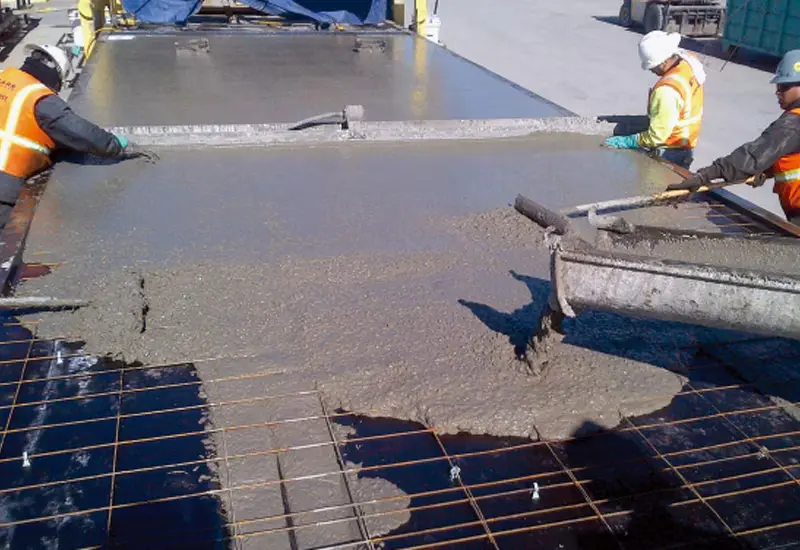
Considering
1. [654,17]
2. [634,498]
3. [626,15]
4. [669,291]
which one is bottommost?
[626,15]

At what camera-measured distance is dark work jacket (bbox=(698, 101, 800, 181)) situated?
11.4 feet

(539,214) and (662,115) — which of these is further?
(662,115)

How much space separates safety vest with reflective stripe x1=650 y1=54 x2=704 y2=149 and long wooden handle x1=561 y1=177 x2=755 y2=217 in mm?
795

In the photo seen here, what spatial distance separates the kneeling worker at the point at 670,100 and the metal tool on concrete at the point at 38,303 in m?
3.41

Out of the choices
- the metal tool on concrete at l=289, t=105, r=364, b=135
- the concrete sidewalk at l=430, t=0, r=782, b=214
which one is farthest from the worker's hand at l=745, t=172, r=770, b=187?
the concrete sidewalk at l=430, t=0, r=782, b=214

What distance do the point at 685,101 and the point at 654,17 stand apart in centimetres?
1293

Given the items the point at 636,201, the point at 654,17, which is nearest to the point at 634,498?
the point at 636,201

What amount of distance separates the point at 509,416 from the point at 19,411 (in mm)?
1504

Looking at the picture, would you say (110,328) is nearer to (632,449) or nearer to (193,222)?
(193,222)

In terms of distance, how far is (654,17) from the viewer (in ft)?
52.3

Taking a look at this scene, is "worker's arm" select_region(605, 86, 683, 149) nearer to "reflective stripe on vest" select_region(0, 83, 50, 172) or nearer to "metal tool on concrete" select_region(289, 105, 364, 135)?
"metal tool on concrete" select_region(289, 105, 364, 135)

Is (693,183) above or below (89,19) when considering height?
below

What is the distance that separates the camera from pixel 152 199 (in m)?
3.70

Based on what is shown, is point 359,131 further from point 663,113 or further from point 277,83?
point 663,113
